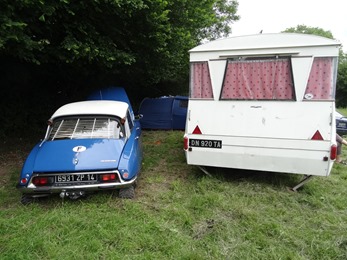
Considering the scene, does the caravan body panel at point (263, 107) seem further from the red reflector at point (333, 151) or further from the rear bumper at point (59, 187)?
the rear bumper at point (59, 187)

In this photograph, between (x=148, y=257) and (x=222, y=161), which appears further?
(x=222, y=161)

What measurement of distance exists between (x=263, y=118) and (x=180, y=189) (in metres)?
2.03

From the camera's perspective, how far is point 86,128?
17.0 feet

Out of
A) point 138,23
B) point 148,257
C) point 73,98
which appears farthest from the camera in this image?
point 73,98

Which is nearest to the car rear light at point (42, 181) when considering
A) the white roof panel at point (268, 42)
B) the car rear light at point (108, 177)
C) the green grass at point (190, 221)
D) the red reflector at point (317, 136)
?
the green grass at point (190, 221)

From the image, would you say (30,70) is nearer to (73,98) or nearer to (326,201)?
(73,98)

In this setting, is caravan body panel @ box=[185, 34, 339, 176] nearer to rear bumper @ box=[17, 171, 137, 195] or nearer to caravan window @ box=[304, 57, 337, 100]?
caravan window @ box=[304, 57, 337, 100]

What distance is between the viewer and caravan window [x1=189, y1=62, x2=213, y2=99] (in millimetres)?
5332

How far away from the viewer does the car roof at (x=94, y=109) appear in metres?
5.31

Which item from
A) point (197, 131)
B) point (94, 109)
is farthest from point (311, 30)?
point (94, 109)

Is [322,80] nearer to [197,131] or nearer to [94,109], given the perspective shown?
A: [197,131]

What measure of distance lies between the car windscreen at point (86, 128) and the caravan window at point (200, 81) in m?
1.63

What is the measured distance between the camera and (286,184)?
17.7 ft

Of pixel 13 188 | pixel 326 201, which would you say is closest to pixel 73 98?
pixel 13 188
